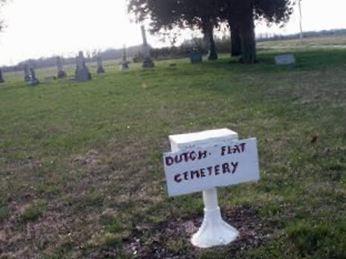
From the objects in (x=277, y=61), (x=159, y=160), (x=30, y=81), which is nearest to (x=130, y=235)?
(x=159, y=160)

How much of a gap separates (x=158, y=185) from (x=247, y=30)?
82.6 feet

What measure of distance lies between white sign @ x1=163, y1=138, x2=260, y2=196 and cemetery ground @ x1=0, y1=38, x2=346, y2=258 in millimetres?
547

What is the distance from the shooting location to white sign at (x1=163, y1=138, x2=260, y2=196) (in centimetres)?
446

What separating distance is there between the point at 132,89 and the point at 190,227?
17155 millimetres

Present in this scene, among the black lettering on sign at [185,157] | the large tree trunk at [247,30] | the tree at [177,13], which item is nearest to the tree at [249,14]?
the large tree trunk at [247,30]

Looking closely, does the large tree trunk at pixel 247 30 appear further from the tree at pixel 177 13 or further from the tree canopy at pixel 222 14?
the tree at pixel 177 13

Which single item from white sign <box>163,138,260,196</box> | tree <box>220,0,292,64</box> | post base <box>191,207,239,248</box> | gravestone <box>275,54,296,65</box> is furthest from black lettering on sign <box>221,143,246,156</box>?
tree <box>220,0,292,64</box>

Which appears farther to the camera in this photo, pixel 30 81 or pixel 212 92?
pixel 30 81

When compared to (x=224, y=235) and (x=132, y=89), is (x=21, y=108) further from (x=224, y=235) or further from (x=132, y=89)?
(x=224, y=235)

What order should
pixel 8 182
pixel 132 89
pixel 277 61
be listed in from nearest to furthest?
pixel 8 182 → pixel 132 89 → pixel 277 61

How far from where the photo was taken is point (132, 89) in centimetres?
2212

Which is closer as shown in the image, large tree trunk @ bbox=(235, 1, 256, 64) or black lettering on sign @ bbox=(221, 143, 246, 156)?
black lettering on sign @ bbox=(221, 143, 246, 156)

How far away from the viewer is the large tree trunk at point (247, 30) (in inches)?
1200

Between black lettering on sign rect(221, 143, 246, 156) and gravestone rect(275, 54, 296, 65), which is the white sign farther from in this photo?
gravestone rect(275, 54, 296, 65)
